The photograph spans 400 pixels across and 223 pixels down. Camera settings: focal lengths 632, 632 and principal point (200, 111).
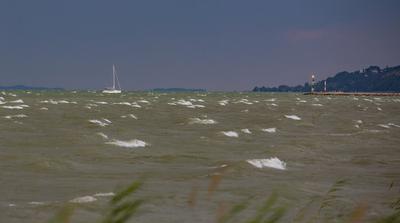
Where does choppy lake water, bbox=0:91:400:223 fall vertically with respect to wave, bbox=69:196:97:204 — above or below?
below

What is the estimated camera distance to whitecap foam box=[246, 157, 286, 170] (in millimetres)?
14834

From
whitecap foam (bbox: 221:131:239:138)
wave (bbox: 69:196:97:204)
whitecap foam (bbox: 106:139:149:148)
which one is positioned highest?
wave (bbox: 69:196:97:204)

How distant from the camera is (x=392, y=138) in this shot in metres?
24.4

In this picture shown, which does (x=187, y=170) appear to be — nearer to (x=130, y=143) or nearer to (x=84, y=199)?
(x=84, y=199)

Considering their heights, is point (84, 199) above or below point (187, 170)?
above

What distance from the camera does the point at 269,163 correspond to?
50.1ft

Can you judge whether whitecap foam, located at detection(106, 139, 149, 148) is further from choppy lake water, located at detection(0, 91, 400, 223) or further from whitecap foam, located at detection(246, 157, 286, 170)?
whitecap foam, located at detection(246, 157, 286, 170)

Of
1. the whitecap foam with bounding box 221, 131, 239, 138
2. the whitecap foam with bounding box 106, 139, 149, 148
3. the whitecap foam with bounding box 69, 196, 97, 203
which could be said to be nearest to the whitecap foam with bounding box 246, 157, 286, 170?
the whitecap foam with bounding box 106, 139, 149, 148

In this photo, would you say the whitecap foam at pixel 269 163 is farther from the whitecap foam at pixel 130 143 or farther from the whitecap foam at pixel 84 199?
the whitecap foam at pixel 84 199

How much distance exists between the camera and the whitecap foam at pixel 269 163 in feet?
48.7

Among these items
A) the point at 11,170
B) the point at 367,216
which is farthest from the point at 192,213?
the point at 11,170

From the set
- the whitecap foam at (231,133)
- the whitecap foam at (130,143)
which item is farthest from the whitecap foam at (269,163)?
the whitecap foam at (231,133)

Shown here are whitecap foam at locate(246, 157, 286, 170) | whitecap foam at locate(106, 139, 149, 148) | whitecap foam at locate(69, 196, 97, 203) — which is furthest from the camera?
whitecap foam at locate(106, 139, 149, 148)

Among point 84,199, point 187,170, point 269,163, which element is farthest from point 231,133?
point 84,199
